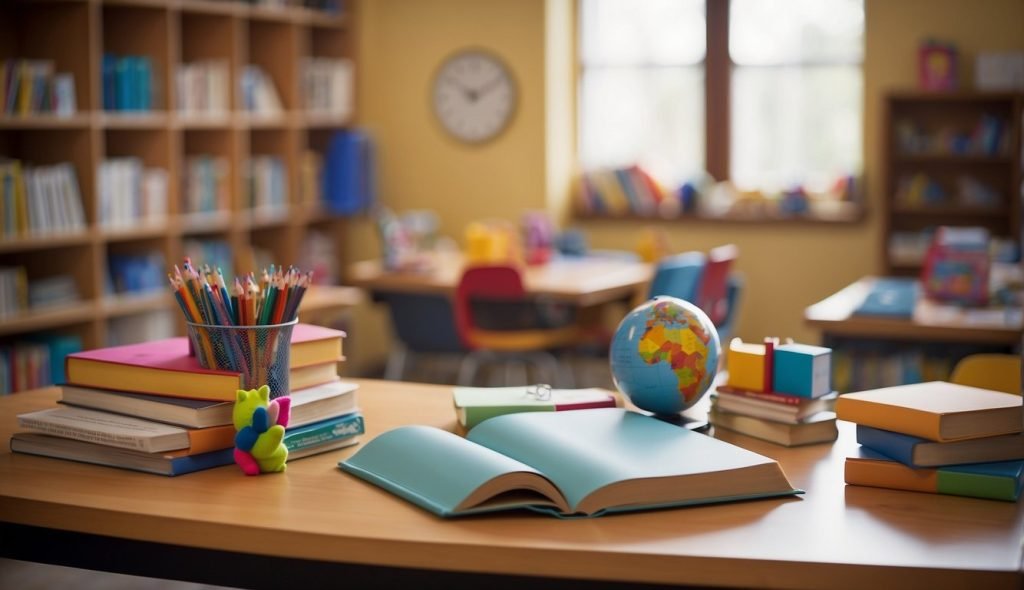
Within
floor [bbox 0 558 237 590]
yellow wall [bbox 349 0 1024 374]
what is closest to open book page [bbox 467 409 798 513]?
floor [bbox 0 558 237 590]

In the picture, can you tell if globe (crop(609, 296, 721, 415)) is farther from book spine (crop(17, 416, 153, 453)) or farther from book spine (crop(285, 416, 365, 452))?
book spine (crop(17, 416, 153, 453))

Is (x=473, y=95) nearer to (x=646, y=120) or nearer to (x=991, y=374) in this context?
(x=646, y=120)

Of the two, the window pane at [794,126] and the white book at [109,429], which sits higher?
the window pane at [794,126]

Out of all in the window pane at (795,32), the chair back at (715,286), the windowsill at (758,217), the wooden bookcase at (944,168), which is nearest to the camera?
the chair back at (715,286)

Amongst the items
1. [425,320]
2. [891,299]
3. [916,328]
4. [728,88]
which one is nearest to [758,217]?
[728,88]

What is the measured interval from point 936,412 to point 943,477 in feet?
0.27

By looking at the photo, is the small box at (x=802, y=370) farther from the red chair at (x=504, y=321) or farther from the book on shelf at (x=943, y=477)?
the red chair at (x=504, y=321)

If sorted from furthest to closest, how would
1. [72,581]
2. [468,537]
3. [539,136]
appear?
[539,136] → [72,581] → [468,537]

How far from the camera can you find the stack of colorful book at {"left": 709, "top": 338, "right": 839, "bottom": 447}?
1.77m

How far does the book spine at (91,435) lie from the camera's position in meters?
1.60

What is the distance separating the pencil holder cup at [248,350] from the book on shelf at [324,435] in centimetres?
7

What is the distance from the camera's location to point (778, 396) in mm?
1790

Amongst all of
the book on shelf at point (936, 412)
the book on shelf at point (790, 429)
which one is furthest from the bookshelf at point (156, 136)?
the book on shelf at point (936, 412)

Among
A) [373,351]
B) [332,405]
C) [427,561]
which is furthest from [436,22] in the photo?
[427,561]
